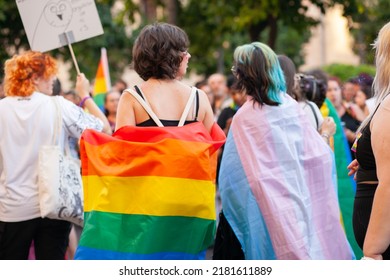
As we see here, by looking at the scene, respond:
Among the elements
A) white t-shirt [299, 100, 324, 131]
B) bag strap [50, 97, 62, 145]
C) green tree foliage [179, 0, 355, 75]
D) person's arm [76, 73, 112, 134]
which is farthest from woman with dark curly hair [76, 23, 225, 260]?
green tree foliage [179, 0, 355, 75]

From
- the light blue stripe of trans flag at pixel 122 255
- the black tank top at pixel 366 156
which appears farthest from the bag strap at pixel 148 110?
the black tank top at pixel 366 156

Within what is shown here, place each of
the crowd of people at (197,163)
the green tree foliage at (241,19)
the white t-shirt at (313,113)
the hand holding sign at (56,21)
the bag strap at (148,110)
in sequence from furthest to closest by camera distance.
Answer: the green tree foliage at (241,19) < the white t-shirt at (313,113) < the hand holding sign at (56,21) < the bag strap at (148,110) < the crowd of people at (197,163)

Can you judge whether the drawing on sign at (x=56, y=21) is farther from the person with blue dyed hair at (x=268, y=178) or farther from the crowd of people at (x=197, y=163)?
the person with blue dyed hair at (x=268, y=178)

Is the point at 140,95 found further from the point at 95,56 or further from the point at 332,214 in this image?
the point at 95,56

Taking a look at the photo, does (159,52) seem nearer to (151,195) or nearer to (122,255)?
(151,195)

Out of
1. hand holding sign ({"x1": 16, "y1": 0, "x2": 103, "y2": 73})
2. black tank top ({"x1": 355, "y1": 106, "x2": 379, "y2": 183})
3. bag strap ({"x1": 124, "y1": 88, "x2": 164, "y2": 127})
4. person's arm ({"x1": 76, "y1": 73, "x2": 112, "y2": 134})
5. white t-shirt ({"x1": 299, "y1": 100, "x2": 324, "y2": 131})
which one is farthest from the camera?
white t-shirt ({"x1": 299, "y1": 100, "x2": 324, "y2": 131})

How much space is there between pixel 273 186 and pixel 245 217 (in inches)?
10.0

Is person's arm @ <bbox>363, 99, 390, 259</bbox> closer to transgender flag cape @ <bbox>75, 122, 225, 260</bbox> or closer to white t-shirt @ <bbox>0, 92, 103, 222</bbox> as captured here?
transgender flag cape @ <bbox>75, 122, 225, 260</bbox>

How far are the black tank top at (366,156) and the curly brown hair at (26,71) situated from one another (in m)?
2.58

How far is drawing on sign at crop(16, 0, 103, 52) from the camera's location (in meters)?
6.83

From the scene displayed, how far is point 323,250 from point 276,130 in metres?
0.84

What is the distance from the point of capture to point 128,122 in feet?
16.9

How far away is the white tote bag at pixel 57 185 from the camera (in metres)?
6.09

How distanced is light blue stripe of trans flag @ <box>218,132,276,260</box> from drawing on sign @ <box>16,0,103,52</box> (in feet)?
5.70
